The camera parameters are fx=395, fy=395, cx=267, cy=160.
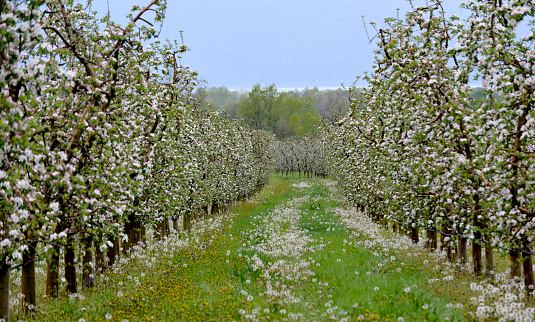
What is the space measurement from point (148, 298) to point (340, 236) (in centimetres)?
1063

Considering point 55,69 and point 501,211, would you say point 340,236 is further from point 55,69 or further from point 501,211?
point 55,69

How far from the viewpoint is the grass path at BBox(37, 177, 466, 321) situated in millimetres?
8188

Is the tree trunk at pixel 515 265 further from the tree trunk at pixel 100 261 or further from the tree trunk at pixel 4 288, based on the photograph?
the tree trunk at pixel 100 261

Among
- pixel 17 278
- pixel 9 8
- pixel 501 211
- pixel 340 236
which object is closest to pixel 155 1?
pixel 9 8

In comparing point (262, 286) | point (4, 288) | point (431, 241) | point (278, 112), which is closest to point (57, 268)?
point (4, 288)

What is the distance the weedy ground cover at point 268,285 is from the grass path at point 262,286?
0.02 meters

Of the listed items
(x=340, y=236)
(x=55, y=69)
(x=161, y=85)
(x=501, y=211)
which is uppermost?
(x=161, y=85)

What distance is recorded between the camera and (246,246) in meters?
16.7

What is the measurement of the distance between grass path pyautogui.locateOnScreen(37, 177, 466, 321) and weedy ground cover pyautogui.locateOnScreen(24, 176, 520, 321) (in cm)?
2

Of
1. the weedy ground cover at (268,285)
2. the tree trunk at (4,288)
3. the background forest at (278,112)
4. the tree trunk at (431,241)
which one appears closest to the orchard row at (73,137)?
the tree trunk at (4,288)

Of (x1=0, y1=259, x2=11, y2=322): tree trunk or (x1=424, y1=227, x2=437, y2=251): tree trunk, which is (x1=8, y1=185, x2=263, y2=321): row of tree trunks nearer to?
(x1=0, y1=259, x2=11, y2=322): tree trunk

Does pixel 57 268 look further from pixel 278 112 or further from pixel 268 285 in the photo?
pixel 278 112

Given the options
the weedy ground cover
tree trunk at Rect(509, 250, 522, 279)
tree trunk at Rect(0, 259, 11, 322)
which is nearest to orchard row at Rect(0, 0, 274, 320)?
tree trunk at Rect(0, 259, 11, 322)

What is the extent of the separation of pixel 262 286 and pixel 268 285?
0.30m
